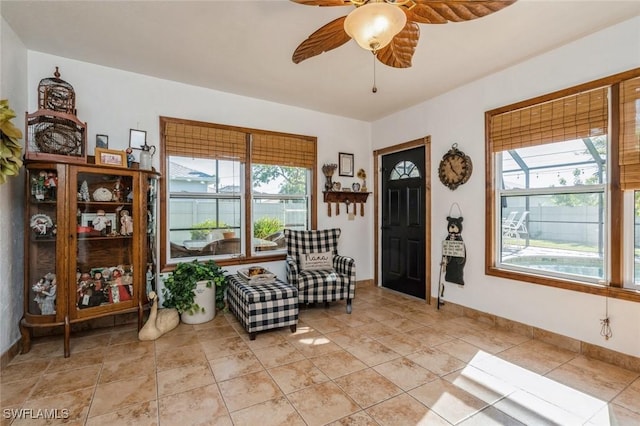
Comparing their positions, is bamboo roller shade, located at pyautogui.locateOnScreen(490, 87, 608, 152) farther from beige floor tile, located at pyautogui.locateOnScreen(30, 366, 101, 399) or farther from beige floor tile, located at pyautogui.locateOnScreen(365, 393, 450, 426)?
beige floor tile, located at pyautogui.locateOnScreen(30, 366, 101, 399)

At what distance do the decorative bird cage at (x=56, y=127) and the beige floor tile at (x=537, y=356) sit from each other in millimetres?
3965

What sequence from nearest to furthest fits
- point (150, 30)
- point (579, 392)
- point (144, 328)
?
point (579, 392)
point (150, 30)
point (144, 328)

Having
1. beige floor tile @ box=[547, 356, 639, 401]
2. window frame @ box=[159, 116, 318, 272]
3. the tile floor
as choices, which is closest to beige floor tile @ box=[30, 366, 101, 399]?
the tile floor

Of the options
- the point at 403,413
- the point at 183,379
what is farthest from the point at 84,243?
the point at 403,413

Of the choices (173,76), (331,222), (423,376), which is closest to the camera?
(423,376)

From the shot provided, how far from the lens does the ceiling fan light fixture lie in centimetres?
140

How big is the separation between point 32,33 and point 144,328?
2.69m

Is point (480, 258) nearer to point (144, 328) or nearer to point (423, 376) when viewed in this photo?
point (423, 376)

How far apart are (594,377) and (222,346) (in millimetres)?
2899

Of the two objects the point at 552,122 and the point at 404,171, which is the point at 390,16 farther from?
the point at 404,171

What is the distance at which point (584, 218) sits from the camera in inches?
102

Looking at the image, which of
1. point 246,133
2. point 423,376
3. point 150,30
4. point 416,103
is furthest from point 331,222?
point 150,30

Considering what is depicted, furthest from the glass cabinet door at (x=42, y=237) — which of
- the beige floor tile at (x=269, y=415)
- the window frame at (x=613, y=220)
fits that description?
the window frame at (x=613, y=220)

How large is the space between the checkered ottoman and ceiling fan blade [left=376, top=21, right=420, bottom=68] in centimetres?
218
